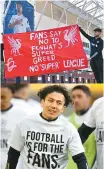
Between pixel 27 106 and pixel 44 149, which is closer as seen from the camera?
pixel 44 149

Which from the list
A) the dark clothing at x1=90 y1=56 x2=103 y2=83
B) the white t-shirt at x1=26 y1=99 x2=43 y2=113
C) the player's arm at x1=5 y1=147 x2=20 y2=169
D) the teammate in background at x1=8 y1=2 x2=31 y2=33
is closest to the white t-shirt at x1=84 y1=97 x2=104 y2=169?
the dark clothing at x1=90 y1=56 x2=103 y2=83

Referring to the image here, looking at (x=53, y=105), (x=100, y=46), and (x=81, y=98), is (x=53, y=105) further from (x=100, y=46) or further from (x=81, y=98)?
(x=100, y=46)

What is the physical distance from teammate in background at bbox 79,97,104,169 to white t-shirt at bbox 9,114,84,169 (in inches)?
Answer: 6.1

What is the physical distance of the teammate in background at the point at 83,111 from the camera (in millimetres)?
1250

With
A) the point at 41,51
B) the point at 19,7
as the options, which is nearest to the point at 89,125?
the point at 41,51

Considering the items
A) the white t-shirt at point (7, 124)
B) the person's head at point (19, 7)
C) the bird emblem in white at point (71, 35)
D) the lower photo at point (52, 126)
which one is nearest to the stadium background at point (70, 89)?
the lower photo at point (52, 126)

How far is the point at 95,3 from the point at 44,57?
33 centimetres

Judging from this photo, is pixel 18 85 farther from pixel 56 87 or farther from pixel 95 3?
pixel 95 3

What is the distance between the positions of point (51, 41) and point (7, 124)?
423 millimetres

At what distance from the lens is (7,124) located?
1.31 meters

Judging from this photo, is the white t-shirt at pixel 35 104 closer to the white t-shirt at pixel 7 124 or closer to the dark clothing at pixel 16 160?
the white t-shirt at pixel 7 124

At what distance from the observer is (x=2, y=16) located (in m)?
1.31

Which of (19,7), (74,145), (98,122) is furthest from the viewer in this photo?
(19,7)

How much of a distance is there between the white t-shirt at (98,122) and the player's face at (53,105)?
0.18 meters
